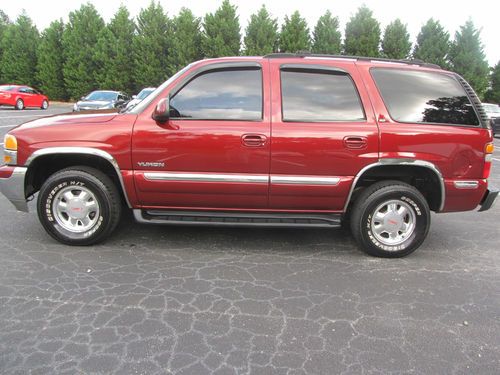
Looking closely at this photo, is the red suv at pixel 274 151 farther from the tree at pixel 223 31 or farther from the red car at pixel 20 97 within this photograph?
the tree at pixel 223 31

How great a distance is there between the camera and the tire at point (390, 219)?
4164 mm

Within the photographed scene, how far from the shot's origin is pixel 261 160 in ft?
13.2

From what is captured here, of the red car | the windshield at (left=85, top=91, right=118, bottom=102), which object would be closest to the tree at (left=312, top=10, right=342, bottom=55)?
the windshield at (left=85, top=91, right=118, bottom=102)

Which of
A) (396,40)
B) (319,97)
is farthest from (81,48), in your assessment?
(319,97)

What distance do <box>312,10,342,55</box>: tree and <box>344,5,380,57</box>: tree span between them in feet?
2.82

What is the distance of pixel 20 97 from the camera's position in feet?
82.3

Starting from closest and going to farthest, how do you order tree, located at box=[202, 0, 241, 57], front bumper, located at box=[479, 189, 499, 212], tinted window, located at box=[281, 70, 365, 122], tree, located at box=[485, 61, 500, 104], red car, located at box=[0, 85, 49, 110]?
tinted window, located at box=[281, 70, 365, 122] → front bumper, located at box=[479, 189, 499, 212] → red car, located at box=[0, 85, 49, 110] → tree, located at box=[485, 61, 500, 104] → tree, located at box=[202, 0, 241, 57]

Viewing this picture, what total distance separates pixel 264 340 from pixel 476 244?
10.1 feet

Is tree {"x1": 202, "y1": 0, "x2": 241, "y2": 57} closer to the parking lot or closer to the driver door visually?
the driver door

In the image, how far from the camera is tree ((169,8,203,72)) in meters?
32.3

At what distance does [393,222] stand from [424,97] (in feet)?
4.05

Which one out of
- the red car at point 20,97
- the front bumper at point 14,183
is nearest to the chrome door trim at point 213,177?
the front bumper at point 14,183

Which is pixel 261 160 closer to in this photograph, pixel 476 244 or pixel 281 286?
pixel 281 286

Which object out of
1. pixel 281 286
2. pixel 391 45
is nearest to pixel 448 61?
pixel 391 45
